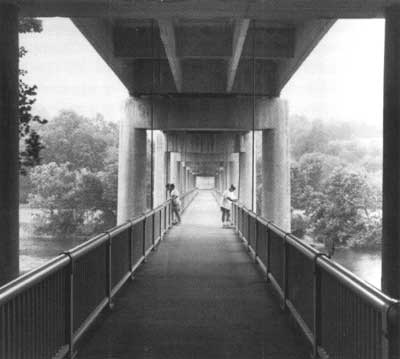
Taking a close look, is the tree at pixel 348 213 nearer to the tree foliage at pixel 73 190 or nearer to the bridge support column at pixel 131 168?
the tree foliage at pixel 73 190

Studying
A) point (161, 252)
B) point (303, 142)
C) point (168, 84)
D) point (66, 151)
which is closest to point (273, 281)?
point (161, 252)

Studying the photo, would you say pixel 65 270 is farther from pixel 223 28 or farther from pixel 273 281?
pixel 223 28

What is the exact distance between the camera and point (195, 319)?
686 cm

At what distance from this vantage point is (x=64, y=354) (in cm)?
482

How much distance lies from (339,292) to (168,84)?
44.8 feet

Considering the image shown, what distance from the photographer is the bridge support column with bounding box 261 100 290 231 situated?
18984 millimetres

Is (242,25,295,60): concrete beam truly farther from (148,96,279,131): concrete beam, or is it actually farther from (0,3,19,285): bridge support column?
(0,3,19,285): bridge support column

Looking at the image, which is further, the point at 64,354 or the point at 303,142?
the point at 303,142

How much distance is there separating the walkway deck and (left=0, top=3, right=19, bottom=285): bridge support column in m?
1.48

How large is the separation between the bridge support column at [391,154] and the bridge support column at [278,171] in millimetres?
11118

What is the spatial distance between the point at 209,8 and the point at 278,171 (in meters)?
11.6

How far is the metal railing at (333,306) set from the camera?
342 centimetres

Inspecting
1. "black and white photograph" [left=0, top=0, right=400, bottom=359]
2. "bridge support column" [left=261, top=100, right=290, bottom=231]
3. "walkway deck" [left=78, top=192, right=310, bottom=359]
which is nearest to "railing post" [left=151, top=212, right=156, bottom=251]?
"black and white photograph" [left=0, top=0, right=400, bottom=359]

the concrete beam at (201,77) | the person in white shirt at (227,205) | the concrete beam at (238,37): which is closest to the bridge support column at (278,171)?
the concrete beam at (201,77)
